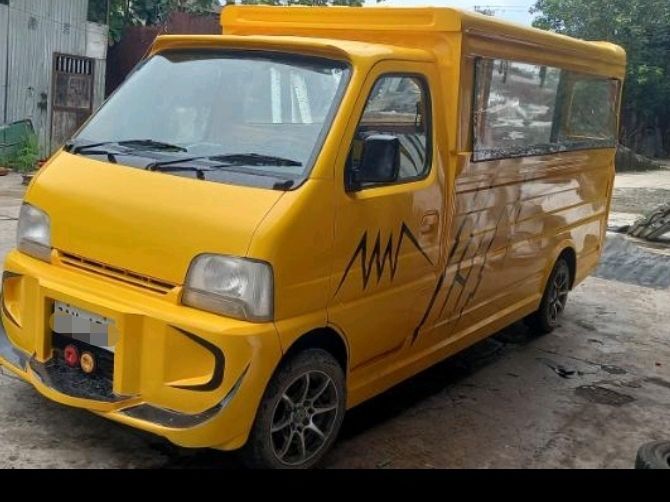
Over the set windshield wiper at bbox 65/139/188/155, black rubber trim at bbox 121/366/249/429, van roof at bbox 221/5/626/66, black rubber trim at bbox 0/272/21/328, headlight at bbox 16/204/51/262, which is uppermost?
van roof at bbox 221/5/626/66

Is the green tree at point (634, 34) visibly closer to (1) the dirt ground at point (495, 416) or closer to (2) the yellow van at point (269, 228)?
(1) the dirt ground at point (495, 416)

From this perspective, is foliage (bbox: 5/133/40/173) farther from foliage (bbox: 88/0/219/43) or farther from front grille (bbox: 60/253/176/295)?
front grille (bbox: 60/253/176/295)

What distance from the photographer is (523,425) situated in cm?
440

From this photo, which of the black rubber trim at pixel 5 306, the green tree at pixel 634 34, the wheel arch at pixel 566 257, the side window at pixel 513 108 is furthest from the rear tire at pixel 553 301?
the green tree at pixel 634 34

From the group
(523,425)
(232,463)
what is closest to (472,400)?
(523,425)

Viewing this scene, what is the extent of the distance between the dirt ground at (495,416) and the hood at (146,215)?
2.97 ft

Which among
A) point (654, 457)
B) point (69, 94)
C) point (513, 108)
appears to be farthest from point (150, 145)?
point (69, 94)

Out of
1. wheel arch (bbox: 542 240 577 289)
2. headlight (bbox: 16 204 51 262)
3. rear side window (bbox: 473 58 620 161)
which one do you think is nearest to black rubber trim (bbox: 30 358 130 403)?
headlight (bbox: 16 204 51 262)

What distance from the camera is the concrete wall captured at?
1285 cm

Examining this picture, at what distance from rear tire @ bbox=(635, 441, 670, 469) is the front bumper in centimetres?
171

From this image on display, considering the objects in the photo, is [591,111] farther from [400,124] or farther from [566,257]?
[400,124]

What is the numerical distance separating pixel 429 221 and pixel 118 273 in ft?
5.37

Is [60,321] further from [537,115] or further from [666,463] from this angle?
[537,115]

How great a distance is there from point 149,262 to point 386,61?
4.92ft
